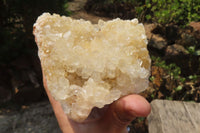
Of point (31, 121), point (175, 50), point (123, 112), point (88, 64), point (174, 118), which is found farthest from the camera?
point (175, 50)

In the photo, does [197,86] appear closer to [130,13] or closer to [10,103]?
[10,103]

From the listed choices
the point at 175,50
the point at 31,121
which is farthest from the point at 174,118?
the point at 31,121

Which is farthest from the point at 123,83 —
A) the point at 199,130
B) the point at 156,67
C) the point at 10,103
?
the point at 10,103

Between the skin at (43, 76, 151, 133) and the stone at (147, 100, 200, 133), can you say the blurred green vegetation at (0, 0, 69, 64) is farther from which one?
the stone at (147, 100, 200, 133)

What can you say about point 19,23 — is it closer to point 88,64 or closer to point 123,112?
point 88,64

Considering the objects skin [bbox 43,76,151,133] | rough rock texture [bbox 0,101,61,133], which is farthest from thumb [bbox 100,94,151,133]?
rough rock texture [bbox 0,101,61,133]

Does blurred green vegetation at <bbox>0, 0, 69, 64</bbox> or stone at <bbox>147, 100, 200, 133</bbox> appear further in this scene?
blurred green vegetation at <bbox>0, 0, 69, 64</bbox>

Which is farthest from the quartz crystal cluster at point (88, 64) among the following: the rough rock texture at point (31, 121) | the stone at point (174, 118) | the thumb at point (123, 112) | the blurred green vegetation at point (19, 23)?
the blurred green vegetation at point (19, 23)

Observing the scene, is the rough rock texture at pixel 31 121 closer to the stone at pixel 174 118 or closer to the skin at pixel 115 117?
the stone at pixel 174 118
